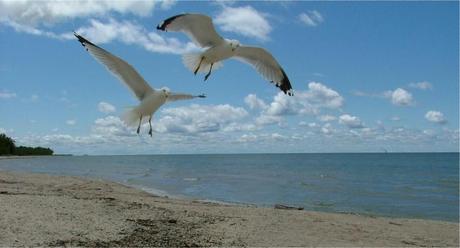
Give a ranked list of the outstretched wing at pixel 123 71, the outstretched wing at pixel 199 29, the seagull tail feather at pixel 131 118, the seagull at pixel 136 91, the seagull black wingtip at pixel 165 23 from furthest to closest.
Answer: the seagull tail feather at pixel 131 118 → the seagull at pixel 136 91 → the outstretched wing at pixel 123 71 → the outstretched wing at pixel 199 29 → the seagull black wingtip at pixel 165 23

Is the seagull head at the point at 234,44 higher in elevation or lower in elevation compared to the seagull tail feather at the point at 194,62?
higher

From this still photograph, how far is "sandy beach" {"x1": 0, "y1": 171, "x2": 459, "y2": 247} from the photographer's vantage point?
788cm

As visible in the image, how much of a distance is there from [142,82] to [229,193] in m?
17.6

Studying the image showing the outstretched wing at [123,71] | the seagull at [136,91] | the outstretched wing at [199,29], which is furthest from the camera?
the seagull at [136,91]

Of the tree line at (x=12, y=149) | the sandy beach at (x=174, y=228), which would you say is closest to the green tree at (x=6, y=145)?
the tree line at (x=12, y=149)

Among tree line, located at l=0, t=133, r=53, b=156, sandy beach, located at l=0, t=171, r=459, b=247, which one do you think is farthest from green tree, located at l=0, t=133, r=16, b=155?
sandy beach, located at l=0, t=171, r=459, b=247

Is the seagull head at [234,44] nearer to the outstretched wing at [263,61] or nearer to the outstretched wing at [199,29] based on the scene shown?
the outstretched wing at [199,29]

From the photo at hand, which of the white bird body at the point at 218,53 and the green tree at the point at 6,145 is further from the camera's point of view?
the green tree at the point at 6,145

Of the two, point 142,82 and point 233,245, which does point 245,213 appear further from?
point 142,82

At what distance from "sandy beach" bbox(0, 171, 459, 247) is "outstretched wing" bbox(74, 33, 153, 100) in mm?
2181

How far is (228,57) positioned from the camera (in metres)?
6.75

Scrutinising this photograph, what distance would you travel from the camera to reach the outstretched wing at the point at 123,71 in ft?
24.5

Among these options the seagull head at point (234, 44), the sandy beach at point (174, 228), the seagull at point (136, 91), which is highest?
the seagull head at point (234, 44)

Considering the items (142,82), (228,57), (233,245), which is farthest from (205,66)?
(233,245)
